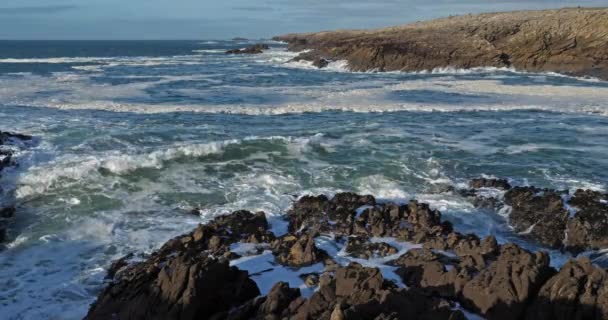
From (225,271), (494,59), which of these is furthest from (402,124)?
(494,59)

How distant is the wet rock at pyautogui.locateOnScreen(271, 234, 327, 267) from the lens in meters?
9.30

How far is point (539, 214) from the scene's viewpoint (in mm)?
11766

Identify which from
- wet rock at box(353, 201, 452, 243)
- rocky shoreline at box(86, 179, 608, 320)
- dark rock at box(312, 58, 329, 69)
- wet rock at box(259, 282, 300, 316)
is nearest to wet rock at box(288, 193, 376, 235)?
rocky shoreline at box(86, 179, 608, 320)

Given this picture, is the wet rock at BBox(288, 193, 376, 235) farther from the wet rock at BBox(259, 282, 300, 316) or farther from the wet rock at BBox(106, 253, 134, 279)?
the wet rock at BBox(259, 282, 300, 316)

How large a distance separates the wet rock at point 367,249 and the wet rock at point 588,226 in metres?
3.40

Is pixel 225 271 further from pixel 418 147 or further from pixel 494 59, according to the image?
pixel 494 59

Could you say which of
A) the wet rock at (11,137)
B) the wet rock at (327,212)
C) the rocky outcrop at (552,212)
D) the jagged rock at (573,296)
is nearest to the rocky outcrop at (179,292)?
the jagged rock at (573,296)

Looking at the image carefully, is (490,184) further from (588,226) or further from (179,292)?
(179,292)

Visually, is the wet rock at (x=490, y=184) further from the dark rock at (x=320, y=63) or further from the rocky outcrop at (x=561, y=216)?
the dark rock at (x=320, y=63)

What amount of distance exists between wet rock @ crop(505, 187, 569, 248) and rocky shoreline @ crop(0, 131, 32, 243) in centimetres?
990

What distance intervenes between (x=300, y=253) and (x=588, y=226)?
5526 millimetres

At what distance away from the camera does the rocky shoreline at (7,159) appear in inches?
458

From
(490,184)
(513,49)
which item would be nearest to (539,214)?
(490,184)

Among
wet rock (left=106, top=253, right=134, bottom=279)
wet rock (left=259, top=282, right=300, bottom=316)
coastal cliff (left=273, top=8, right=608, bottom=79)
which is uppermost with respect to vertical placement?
coastal cliff (left=273, top=8, right=608, bottom=79)
